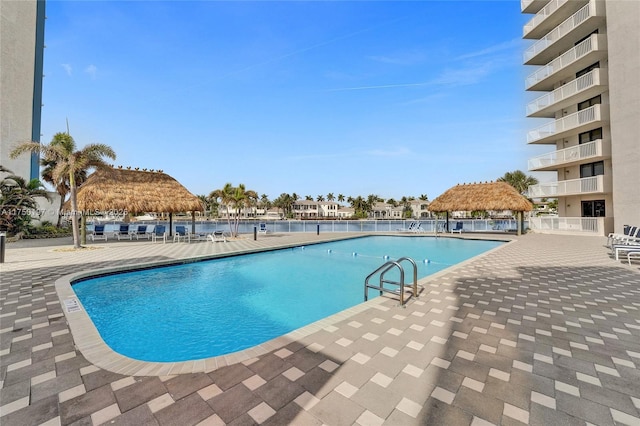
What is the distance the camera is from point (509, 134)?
66.7 ft

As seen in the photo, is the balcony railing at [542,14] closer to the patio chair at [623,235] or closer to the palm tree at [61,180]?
the patio chair at [623,235]

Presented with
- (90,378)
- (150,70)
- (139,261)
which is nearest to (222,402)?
(90,378)

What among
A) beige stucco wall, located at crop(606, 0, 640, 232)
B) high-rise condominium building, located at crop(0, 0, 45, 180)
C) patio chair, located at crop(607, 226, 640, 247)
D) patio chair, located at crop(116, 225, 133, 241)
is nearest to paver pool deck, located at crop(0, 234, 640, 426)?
patio chair, located at crop(607, 226, 640, 247)

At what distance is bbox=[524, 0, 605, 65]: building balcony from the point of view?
49.6 ft

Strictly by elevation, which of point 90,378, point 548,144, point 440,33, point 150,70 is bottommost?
point 90,378

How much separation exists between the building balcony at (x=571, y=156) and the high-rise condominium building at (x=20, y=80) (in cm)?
3588

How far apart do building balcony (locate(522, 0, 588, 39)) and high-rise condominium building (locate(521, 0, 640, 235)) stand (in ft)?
0.18

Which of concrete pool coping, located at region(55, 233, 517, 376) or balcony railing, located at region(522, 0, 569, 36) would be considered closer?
concrete pool coping, located at region(55, 233, 517, 376)

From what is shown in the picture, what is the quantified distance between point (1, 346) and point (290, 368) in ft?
11.4

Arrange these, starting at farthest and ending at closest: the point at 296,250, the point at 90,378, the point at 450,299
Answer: the point at 296,250
the point at 450,299
the point at 90,378

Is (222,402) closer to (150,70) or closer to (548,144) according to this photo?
(150,70)

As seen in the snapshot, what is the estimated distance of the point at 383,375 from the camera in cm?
253

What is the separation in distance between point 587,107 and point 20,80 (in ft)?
126

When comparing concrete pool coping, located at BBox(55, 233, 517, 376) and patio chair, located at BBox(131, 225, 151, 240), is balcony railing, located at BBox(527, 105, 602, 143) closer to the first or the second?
concrete pool coping, located at BBox(55, 233, 517, 376)
